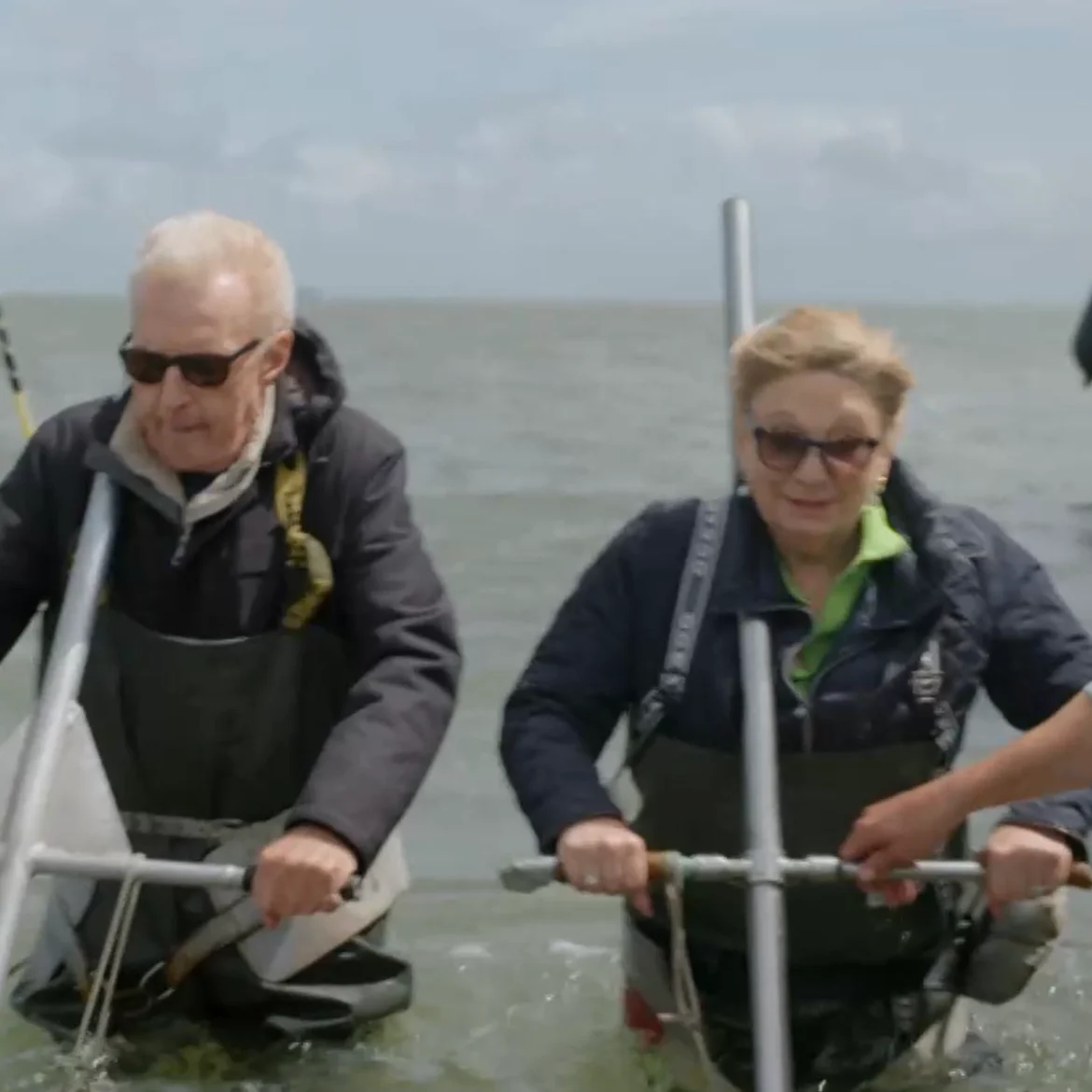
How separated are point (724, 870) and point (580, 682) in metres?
0.55

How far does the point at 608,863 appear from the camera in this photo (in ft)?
13.5

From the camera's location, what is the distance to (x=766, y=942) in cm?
401

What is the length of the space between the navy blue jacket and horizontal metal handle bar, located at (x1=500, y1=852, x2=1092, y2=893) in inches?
9.4

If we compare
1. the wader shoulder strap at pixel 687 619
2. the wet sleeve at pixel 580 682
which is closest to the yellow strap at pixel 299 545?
the wet sleeve at pixel 580 682

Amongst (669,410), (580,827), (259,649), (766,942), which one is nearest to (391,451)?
(259,649)

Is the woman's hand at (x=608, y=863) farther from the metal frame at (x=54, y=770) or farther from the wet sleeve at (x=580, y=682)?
the metal frame at (x=54, y=770)

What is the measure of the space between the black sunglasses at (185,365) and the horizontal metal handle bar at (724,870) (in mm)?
1020

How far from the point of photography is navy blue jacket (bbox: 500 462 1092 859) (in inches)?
173

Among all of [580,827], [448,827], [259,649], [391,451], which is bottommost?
[448,827]

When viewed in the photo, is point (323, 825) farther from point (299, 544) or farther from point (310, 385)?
point (310, 385)

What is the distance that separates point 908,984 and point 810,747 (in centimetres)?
59

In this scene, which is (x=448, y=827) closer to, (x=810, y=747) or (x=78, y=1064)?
(x=78, y=1064)

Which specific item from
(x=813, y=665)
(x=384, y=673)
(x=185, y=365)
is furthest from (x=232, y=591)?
(x=813, y=665)

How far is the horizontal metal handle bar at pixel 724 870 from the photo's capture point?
4.03 metres
